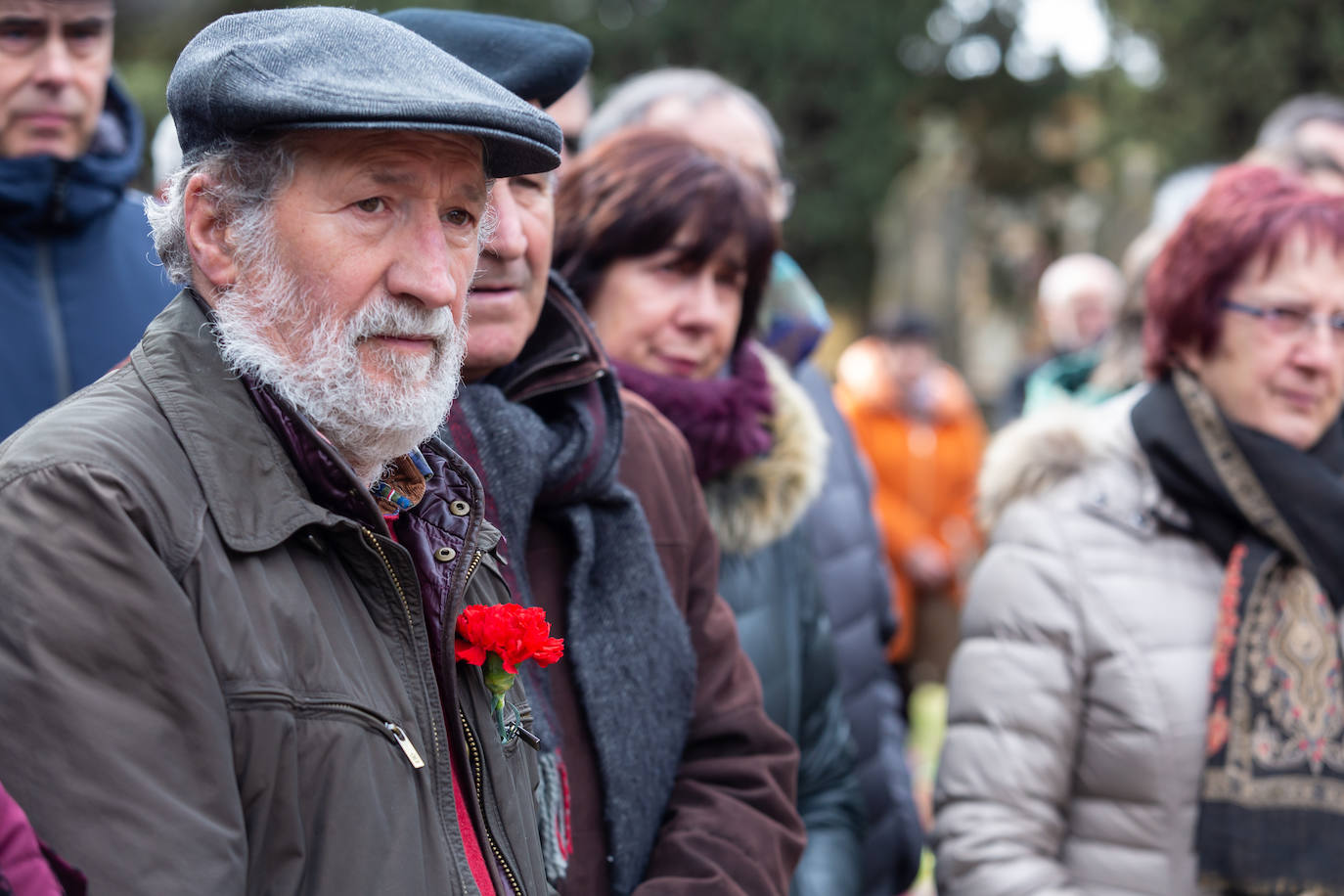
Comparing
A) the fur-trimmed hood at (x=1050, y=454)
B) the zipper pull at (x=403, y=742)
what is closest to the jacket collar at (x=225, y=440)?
the zipper pull at (x=403, y=742)

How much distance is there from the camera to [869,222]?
16.8 metres

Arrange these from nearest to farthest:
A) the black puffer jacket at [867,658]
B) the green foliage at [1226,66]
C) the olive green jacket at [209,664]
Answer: the olive green jacket at [209,664] < the black puffer jacket at [867,658] < the green foliage at [1226,66]

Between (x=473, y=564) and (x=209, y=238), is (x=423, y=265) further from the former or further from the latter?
(x=473, y=564)

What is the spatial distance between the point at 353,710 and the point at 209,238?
59 cm

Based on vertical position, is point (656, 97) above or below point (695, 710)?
above

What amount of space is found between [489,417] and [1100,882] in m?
1.59

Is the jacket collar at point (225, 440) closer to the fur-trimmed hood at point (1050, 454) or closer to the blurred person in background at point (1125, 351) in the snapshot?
the fur-trimmed hood at point (1050, 454)

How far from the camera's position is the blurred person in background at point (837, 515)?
3.36 m

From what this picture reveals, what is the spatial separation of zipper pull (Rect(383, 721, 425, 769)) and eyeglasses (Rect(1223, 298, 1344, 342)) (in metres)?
2.16

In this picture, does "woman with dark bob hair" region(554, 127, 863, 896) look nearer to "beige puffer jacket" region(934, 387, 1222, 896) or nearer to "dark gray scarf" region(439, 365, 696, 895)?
"beige puffer jacket" region(934, 387, 1222, 896)

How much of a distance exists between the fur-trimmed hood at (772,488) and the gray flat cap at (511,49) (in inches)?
35.4

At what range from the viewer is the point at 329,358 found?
5.14 feet

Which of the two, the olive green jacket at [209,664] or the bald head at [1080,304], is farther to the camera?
the bald head at [1080,304]

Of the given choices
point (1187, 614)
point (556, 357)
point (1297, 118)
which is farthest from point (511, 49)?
point (1297, 118)
